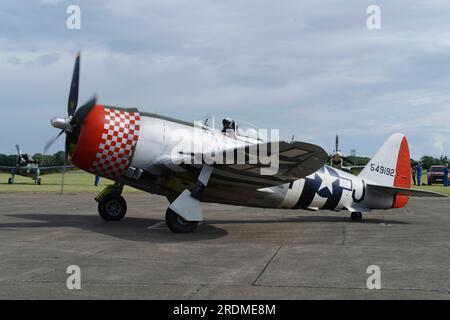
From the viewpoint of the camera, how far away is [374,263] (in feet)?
22.6

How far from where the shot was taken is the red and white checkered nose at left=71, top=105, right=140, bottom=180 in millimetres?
9922

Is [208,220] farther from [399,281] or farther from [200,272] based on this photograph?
[399,281]

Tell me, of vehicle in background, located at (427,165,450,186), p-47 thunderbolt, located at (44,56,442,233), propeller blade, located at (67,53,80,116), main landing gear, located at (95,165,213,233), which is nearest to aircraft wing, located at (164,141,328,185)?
p-47 thunderbolt, located at (44,56,442,233)

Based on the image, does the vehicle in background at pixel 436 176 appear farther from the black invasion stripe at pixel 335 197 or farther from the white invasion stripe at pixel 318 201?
the white invasion stripe at pixel 318 201

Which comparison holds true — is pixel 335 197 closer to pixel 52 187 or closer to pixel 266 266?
pixel 266 266

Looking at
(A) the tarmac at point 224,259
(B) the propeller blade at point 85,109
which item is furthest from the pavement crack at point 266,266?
(B) the propeller blade at point 85,109

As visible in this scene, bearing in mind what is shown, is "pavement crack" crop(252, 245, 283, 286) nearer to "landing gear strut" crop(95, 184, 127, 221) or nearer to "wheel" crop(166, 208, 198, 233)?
"wheel" crop(166, 208, 198, 233)

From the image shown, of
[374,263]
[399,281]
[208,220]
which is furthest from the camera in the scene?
[208,220]

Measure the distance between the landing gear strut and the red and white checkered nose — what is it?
208 cm

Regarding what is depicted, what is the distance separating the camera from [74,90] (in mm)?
10898

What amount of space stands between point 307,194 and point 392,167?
344 centimetres

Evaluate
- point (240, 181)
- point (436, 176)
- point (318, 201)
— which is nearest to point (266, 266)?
point (240, 181)
